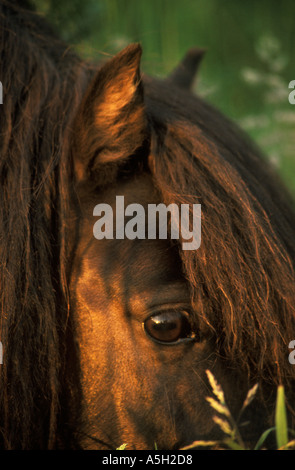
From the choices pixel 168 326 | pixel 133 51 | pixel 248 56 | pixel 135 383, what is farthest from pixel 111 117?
pixel 248 56

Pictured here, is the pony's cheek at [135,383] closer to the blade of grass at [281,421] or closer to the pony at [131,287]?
the pony at [131,287]

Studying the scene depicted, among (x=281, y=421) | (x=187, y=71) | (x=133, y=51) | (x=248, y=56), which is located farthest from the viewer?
(x=248, y=56)

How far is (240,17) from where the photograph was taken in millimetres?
3738

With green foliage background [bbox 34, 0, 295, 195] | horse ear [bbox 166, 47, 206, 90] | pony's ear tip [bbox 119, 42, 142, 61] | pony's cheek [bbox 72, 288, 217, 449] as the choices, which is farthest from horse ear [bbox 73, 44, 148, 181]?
green foliage background [bbox 34, 0, 295, 195]

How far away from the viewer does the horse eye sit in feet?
4.00

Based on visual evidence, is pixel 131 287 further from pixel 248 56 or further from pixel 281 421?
pixel 248 56

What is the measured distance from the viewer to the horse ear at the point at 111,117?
4.08ft

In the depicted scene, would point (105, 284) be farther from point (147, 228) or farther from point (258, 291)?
point (258, 291)

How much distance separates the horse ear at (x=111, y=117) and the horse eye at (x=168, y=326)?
402 mm

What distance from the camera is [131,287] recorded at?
1234 mm

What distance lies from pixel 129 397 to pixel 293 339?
15.5 inches

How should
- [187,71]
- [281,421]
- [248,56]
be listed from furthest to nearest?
1. [248,56]
2. [187,71]
3. [281,421]

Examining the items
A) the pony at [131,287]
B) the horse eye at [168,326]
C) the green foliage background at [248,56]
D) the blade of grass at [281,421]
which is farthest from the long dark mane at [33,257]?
the green foliage background at [248,56]

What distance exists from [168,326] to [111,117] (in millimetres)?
514
